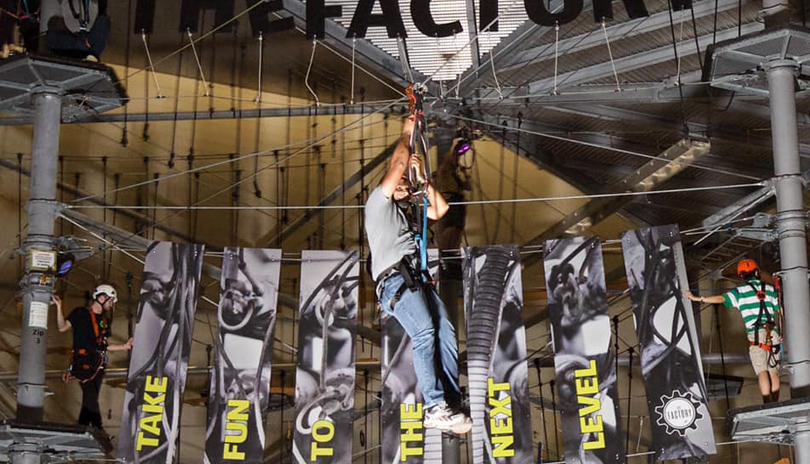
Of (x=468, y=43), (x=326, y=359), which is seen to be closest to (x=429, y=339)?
(x=326, y=359)

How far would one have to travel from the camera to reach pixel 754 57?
40.8 ft

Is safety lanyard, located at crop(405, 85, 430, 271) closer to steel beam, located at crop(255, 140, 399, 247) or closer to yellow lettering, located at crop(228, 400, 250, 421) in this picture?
yellow lettering, located at crop(228, 400, 250, 421)

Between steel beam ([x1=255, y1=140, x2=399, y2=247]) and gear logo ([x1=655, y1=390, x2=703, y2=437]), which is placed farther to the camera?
steel beam ([x1=255, y1=140, x2=399, y2=247])

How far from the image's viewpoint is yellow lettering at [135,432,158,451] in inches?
488

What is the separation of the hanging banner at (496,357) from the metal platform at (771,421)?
6.91ft

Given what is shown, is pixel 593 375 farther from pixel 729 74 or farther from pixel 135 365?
pixel 135 365

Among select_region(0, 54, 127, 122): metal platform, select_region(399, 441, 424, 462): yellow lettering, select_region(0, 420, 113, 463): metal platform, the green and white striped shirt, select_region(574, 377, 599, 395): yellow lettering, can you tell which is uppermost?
select_region(0, 54, 127, 122): metal platform

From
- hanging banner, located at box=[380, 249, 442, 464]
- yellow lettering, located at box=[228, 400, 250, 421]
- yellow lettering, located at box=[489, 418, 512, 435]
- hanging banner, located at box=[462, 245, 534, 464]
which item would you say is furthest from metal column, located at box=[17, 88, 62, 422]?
yellow lettering, located at box=[489, 418, 512, 435]

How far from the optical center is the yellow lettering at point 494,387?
1293cm

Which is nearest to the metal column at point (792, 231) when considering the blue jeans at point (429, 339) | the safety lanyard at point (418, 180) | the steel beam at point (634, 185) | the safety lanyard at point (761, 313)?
the safety lanyard at point (761, 313)

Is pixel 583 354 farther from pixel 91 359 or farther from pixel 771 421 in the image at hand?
pixel 91 359

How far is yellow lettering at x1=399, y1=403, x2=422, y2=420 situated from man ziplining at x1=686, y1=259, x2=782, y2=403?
10.5 feet

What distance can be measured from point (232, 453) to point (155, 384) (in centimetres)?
108

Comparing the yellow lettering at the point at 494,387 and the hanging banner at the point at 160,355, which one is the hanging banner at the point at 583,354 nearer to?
the yellow lettering at the point at 494,387
